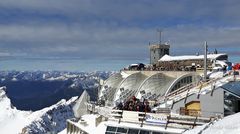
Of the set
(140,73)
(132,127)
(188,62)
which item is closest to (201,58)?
(188,62)

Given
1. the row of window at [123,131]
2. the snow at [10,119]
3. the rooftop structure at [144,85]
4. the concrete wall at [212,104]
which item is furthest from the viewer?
the snow at [10,119]

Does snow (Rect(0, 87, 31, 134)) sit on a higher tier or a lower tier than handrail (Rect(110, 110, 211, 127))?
lower

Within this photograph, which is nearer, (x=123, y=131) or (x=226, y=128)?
(x=226, y=128)

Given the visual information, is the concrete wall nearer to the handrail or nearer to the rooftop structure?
the handrail

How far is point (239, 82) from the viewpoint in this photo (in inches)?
1235

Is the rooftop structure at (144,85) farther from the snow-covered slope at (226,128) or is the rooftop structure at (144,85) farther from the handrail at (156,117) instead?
the snow-covered slope at (226,128)

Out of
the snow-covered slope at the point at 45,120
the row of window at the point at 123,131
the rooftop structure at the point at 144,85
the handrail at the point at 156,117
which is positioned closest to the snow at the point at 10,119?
the snow-covered slope at the point at 45,120

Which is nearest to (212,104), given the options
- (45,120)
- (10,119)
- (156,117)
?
(156,117)

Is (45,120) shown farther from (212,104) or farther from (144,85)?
(212,104)

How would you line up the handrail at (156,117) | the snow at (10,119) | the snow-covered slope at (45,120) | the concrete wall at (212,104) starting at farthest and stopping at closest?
→ the snow at (10,119) → the snow-covered slope at (45,120) → the concrete wall at (212,104) → the handrail at (156,117)

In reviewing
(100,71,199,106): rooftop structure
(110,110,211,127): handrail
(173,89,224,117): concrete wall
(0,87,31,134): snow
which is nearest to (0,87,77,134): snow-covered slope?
(0,87,31,134): snow

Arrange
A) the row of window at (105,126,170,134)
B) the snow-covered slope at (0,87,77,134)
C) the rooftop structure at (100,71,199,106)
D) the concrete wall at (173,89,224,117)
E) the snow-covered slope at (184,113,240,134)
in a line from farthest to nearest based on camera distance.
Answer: the snow-covered slope at (0,87,77,134), the rooftop structure at (100,71,199,106), the concrete wall at (173,89,224,117), the row of window at (105,126,170,134), the snow-covered slope at (184,113,240,134)

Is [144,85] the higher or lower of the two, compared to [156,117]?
higher

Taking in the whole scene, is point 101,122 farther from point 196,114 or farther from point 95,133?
point 196,114
